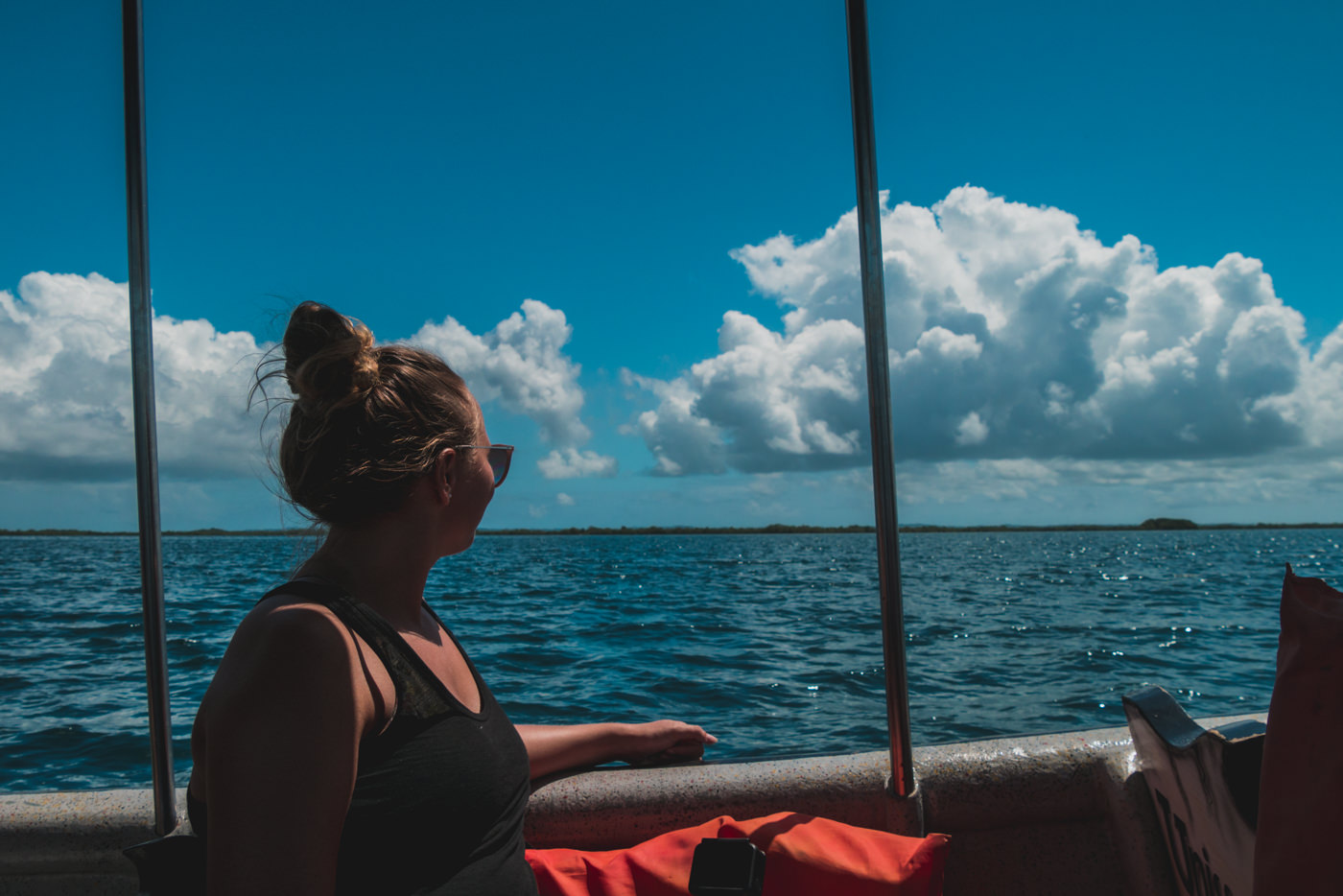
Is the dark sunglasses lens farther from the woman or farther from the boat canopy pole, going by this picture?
the boat canopy pole

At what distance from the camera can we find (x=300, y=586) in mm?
881

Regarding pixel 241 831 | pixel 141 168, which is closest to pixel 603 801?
pixel 241 831

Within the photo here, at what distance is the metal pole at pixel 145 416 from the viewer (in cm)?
138

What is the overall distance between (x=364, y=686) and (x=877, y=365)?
40.6 inches

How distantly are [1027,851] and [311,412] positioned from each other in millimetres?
1459

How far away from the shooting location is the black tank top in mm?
864

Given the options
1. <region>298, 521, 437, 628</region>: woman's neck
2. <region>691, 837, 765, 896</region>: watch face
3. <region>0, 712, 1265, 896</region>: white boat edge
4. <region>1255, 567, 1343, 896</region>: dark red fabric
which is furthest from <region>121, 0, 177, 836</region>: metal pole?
<region>1255, 567, 1343, 896</region>: dark red fabric

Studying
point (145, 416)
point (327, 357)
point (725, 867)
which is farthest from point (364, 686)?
point (145, 416)

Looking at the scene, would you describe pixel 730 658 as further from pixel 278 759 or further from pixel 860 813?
pixel 278 759

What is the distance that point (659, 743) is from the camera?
1533 millimetres

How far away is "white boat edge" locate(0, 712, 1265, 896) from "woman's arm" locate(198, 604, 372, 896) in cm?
67

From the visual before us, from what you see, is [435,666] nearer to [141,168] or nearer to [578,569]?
[141,168]

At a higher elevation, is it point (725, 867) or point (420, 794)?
point (420, 794)

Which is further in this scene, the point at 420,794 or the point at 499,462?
the point at 499,462
